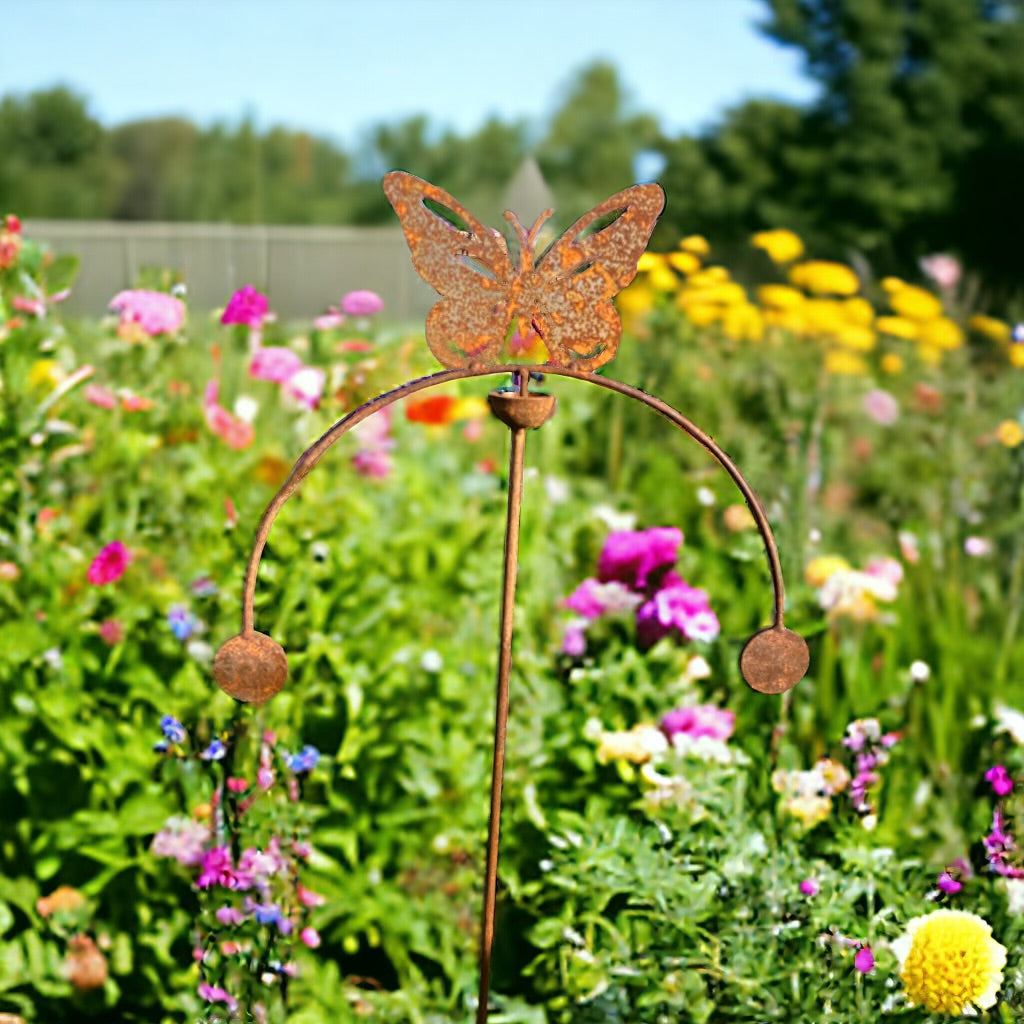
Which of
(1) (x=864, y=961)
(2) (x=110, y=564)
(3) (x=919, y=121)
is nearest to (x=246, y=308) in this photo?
(2) (x=110, y=564)

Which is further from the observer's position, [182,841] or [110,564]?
[110,564]

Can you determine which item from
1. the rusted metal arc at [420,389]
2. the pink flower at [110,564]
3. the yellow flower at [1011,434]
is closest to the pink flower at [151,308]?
the pink flower at [110,564]

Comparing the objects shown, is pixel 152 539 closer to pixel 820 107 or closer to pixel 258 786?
pixel 258 786

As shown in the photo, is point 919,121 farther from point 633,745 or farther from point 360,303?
point 633,745

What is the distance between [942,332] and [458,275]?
2978 millimetres

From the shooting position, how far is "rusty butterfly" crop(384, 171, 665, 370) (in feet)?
3.84

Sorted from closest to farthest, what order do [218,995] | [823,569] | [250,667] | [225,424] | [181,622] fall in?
[250,667], [218,995], [181,622], [823,569], [225,424]

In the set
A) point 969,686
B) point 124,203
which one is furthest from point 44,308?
point 124,203

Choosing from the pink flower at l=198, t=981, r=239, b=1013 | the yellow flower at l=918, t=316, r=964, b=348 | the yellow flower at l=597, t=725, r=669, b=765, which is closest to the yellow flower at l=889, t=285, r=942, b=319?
the yellow flower at l=918, t=316, r=964, b=348

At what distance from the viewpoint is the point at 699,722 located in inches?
72.8

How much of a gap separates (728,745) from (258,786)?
78 cm

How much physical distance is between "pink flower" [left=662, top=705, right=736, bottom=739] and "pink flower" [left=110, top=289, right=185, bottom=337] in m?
1.14

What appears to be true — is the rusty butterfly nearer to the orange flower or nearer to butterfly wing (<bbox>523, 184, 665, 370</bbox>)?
butterfly wing (<bbox>523, 184, 665, 370</bbox>)

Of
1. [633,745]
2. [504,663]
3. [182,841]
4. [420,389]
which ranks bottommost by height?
[182,841]
